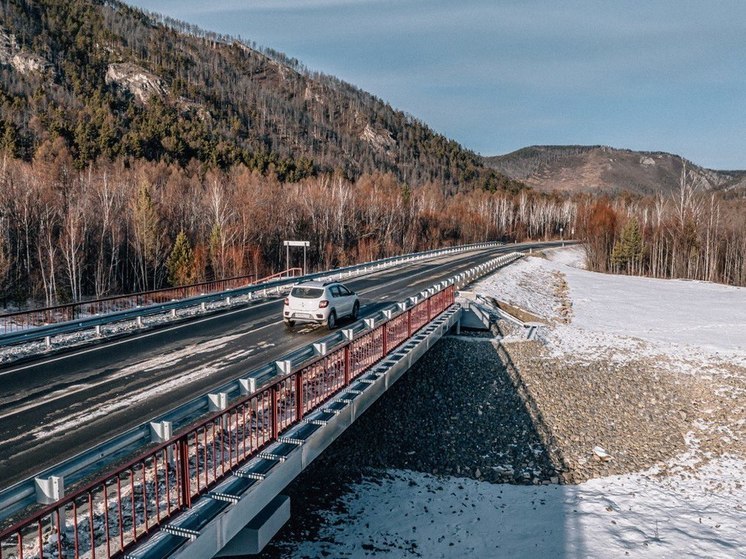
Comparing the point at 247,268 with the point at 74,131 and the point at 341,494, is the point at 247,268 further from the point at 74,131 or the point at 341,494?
the point at 74,131

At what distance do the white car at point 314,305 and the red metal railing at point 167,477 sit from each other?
174 inches

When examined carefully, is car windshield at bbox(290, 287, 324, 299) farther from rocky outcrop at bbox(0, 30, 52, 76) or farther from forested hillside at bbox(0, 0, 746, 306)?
rocky outcrop at bbox(0, 30, 52, 76)

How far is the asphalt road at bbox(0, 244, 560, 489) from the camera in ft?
28.0

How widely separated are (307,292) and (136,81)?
14206 cm

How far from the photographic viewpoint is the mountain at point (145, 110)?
83500 millimetres

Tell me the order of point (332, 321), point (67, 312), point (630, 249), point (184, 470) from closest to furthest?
1. point (184, 470)
2. point (332, 321)
3. point (67, 312)
4. point (630, 249)

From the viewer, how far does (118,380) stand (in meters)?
11.8

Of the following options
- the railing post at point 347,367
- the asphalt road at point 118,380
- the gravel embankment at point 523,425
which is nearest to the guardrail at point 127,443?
the railing post at point 347,367

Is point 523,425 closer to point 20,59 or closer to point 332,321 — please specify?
point 332,321

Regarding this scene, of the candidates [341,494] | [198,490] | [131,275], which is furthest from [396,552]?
[131,275]

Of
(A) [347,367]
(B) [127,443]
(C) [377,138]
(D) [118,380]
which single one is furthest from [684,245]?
(C) [377,138]

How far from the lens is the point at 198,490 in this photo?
6207mm

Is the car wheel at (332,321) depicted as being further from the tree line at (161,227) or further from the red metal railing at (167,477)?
the tree line at (161,227)

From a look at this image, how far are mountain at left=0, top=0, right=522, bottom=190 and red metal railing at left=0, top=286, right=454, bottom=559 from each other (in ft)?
220
